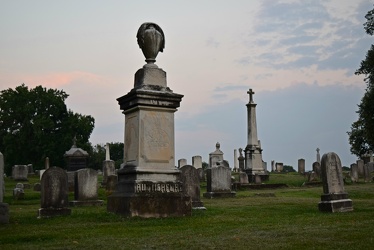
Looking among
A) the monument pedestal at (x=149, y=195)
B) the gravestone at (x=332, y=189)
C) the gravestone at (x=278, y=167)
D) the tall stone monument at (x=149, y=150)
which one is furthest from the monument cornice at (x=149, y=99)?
the gravestone at (x=278, y=167)

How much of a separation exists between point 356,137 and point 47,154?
36.9m

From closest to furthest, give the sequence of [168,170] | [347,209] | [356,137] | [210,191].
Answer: [168,170]
[347,209]
[210,191]
[356,137]

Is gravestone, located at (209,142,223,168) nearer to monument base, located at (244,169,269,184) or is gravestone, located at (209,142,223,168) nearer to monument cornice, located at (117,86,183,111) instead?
monument base, located at (244,169,269,184)

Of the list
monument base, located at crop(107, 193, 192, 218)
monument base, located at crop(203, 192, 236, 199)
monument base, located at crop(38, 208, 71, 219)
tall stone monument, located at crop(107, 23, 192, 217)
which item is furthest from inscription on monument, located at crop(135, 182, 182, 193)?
monument base, located at crop(203, 192, 236, 199)

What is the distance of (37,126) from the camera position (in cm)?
6162

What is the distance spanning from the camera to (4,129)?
2539 inches

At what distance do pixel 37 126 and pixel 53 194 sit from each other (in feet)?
166

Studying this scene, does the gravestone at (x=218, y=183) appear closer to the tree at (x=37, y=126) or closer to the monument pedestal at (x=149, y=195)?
the monument pedestal at (x=149, y=195)

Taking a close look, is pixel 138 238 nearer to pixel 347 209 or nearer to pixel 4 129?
pixel 347 209

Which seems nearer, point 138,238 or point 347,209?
point 138,238

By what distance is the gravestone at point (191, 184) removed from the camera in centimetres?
1441

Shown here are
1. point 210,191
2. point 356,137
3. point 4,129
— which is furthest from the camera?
point 4,129

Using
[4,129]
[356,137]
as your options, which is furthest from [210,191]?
[4,129]

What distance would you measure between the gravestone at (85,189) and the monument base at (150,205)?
5712mm
